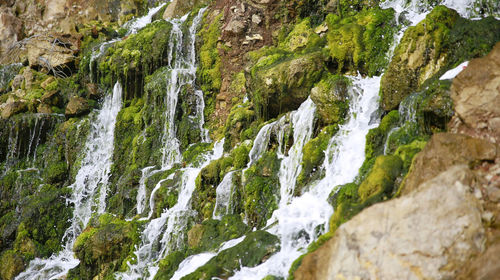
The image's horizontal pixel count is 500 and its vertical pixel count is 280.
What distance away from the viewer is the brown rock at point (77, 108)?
22.4 meters

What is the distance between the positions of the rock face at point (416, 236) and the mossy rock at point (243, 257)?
7.46ft

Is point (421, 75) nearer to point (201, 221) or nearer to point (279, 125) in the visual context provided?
point (279, 125)

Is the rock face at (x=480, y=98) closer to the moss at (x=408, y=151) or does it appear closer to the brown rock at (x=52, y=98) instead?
the moss at (x=408, y=151)

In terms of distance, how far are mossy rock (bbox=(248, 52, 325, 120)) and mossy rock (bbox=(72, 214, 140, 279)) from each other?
17.7 ft

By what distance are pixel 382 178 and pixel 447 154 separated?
1.32 meters

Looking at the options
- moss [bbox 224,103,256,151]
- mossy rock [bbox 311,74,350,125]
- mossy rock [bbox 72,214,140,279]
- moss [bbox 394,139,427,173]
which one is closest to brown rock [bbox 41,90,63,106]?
mossy rock [bbox 72,214,140,279]

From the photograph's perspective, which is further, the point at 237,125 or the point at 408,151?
the point at 237,125

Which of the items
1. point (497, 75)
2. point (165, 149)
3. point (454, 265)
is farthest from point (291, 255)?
point (165, 149)

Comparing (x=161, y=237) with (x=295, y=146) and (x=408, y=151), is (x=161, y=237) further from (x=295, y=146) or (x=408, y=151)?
(x=408, y=151)

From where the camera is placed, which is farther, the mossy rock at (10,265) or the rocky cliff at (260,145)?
the mossy rock at (10,265)

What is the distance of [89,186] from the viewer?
20266 mm

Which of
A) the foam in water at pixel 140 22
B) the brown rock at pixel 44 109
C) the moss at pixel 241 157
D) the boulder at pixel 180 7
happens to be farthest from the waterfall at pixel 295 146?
the foam in water at pixel 140 22

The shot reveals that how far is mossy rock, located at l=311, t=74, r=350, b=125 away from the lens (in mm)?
11898

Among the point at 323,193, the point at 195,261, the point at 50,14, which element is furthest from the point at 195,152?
the point at 50,14
